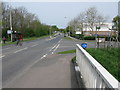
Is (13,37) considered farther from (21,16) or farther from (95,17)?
(95,17)

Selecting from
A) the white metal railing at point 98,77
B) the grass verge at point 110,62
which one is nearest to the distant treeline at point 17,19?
the grass verge at point 110,62

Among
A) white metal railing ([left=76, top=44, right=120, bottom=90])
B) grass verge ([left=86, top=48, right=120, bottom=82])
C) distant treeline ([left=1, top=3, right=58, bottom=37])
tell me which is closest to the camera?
white metal railing ([left=76, top=44, right=120, bottom=90])

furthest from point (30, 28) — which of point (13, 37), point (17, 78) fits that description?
point (17, 78)

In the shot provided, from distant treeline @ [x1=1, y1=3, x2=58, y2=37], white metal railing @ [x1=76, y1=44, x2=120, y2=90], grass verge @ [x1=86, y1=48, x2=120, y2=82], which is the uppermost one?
distant treeline @ [x1=1, y1=3, x2=58, y2=37]

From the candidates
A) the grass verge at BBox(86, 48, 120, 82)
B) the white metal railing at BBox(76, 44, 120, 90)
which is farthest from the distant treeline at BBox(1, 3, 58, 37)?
the white metal railing at BBox(76, 44, 120, 90)

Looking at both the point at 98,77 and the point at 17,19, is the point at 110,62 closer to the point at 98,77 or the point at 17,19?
the point at 98,77

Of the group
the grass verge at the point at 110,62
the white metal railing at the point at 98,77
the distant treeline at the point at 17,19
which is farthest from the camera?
the distant treeline at the point at 17,19

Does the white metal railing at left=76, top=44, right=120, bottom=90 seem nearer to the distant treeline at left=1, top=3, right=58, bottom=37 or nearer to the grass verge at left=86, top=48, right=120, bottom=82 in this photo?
A: the grass verge at left=86, top=48, right=120, bottom=82

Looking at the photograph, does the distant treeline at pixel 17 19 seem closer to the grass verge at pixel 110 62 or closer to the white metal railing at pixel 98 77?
the grass verge at pixel 110 62

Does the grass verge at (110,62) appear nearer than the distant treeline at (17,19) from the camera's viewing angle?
Yes

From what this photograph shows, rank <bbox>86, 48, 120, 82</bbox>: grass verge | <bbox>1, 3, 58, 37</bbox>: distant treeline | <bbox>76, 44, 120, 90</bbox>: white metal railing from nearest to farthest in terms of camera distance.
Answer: <bbox>76, 44, 120, 90</bbox>: white metal railing
<bbox>86, 48, 120, 82</bbox>: grass verge
<bbox>1, 3, 58, 37</bbox>: distant treeline

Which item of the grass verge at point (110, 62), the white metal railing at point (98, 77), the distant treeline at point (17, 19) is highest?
the distant treeline at point (17, 19)

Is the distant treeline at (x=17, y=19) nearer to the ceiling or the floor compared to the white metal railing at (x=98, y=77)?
nearer to the ceiling

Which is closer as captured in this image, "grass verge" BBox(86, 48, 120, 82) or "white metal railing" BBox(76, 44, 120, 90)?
"white metal railing" BBox(76, 44, 120, 90)
